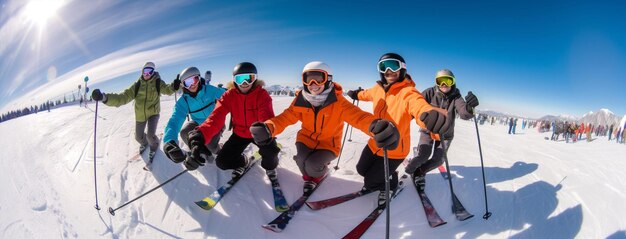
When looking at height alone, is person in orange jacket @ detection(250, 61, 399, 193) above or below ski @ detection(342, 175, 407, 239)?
above

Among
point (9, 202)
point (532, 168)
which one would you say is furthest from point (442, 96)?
point (9, 202)

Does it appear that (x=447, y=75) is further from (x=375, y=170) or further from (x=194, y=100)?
(x=194, y=100)

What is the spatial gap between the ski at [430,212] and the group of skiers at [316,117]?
33 cm

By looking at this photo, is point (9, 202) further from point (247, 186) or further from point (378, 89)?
point (378, 89)

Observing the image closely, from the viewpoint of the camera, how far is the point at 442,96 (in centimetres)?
445

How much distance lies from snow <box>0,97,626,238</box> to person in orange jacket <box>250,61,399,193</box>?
49cm

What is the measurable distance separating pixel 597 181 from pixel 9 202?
31.0ft

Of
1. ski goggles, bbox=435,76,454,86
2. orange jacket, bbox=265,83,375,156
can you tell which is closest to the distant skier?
ski goggles, bbox=435,76,454,86

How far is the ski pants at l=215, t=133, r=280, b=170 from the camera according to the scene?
3980 millimetres

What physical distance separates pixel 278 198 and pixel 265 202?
19 cm

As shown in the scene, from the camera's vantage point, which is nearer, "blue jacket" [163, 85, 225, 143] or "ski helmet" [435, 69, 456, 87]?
"ski helmet" [435, 69, 456, 87]

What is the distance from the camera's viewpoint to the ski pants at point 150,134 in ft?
17.4

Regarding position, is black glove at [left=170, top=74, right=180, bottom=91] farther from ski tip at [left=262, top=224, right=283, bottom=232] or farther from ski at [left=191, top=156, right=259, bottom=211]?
ski tip at [left=262, top=224, right=283, bottom=232]

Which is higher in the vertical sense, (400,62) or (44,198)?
(400,62)
